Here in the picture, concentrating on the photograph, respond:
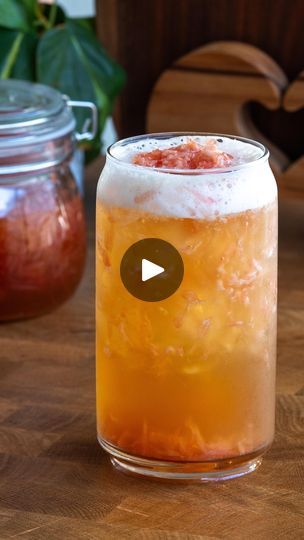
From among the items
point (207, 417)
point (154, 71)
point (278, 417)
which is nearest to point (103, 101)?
point (154, 71)

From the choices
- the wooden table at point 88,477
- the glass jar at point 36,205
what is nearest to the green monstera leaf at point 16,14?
the glass jar at point 36,205

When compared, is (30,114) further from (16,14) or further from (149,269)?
(149,269)

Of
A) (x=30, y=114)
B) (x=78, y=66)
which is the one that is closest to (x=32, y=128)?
(x=30, y=114)

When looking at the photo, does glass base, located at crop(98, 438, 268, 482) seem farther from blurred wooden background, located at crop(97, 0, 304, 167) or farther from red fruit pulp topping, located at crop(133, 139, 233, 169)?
blurred wooden background, located at crop(97, 0, 304, 167)

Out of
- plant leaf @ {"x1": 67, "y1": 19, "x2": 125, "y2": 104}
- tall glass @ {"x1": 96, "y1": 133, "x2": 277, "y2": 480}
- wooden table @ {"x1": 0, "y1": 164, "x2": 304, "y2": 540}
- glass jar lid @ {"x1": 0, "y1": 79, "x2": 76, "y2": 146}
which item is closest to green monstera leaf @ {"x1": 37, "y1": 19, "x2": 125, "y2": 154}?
plant leaf @ {"x1": 67, "y1": 19, "x2": 125, "y2": 104}

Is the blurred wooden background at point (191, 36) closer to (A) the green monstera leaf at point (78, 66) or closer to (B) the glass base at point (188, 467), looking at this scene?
(A) the green monstera leaf at point (78, 66)

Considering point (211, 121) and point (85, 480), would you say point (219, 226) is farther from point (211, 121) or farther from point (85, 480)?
point (211, 121)
